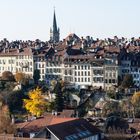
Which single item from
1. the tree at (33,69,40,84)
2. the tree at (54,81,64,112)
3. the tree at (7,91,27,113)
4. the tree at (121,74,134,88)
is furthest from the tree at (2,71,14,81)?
the tree at (121,74,134,88)

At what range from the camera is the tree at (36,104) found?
5602 cm

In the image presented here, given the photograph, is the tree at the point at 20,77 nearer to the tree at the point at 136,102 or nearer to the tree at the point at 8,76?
the tree at the point at 8,76

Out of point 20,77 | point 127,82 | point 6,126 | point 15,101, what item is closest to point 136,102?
→ point 127,82

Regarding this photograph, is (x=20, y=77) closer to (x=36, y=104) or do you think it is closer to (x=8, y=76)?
(x=8, y=76)

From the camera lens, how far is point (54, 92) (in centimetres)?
5947

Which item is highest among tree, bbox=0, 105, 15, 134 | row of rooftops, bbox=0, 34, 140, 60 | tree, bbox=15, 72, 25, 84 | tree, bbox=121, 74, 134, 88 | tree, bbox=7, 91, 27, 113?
row of rooftops, bbox=0, 34, 140, 60

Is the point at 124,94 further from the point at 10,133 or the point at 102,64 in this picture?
the point at 10,133

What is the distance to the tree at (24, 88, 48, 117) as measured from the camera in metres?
56.0

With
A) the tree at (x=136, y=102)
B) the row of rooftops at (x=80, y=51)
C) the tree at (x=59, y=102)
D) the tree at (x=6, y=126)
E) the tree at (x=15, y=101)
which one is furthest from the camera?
the row of rooftops at (x=80, y=51)

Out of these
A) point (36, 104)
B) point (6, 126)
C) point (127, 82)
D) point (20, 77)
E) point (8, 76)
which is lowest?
point (6, 126)

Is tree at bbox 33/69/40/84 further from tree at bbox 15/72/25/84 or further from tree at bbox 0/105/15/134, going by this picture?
tree at bbox 0/105/15/134

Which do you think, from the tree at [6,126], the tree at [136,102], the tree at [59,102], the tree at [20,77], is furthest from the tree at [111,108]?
the tree at [20,77]

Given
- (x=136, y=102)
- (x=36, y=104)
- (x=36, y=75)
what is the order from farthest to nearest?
(x=36, y=75), (x=36, y=104), (x=136, y=102)

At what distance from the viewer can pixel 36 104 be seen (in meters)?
56.3
